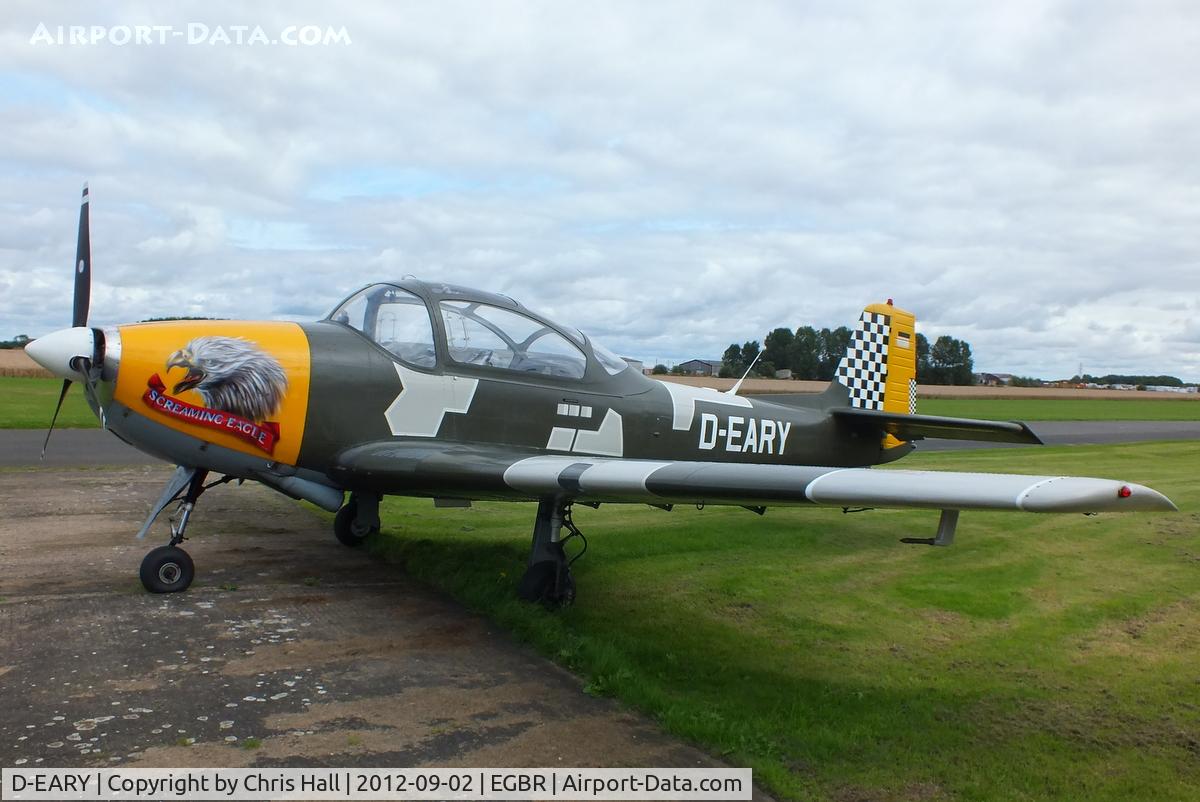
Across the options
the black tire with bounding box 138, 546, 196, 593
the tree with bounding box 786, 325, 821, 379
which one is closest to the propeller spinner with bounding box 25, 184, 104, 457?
the black tire with bounding box 138, 546, 196, 593

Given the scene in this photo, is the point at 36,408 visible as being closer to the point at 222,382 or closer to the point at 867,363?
the point at 222,382

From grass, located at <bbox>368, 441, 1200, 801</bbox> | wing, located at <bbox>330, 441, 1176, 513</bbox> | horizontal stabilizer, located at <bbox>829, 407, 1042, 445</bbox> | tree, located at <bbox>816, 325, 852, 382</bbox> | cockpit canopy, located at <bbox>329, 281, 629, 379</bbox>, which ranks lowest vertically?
grass, located at <bbox>368, 441, 1200, 801</bbox>

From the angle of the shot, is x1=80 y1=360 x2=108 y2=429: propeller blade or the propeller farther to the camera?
the propeller

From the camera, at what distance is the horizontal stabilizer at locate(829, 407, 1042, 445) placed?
7316 millimetres

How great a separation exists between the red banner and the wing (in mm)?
549

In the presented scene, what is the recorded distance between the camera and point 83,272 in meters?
6.73

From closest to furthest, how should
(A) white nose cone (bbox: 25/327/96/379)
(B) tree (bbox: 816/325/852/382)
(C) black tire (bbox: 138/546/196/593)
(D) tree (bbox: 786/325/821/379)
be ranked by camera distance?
(A) white nose cone (bbox: 25/327/96/379)
(C) black tire (bbox: 138/546/196/593)
(B) tree (bbox: 816/325/852/382)
(D) tree (bbox: 786/325/821/379)

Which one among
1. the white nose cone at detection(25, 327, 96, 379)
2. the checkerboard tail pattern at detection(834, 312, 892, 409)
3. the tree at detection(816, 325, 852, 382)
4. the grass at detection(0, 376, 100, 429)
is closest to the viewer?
the white nose cone at detection(25, 327, 96, 379)

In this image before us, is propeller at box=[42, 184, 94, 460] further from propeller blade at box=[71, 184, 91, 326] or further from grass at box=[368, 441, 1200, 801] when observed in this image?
grass at box=[368, 441, 1200, 801]

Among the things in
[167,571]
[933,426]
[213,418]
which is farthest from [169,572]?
[933,426]

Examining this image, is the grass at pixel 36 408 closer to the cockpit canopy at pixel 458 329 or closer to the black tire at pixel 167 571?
the black tire at pixel 167 571

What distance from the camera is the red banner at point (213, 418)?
5977 mm

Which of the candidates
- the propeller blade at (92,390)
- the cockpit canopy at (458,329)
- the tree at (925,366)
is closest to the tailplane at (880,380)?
the cockpit canopy at (458,329)

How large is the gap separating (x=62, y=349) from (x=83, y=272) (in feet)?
4.33
